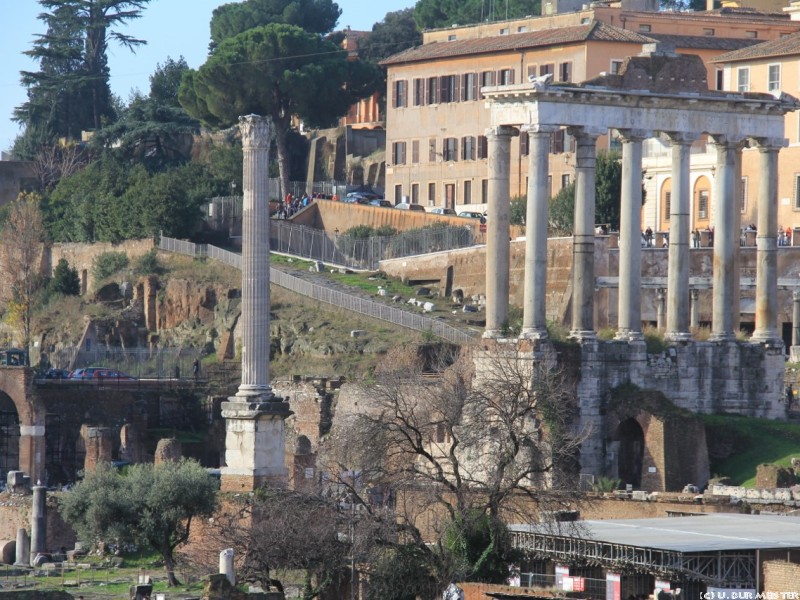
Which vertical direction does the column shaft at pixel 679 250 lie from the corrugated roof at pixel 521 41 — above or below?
below

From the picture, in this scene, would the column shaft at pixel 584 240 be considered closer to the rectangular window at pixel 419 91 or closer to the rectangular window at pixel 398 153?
the rectangular window at pixel 419 91

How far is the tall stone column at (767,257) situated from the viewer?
6059 centimetres

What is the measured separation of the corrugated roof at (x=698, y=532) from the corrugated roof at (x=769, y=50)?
31118 millimetres

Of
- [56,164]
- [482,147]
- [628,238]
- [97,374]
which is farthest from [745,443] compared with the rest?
[56,164]

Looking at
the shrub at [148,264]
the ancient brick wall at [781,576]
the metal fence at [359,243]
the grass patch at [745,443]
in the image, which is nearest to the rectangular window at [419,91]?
the metal fence at [359,243]

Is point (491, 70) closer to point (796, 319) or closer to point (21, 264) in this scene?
point (21, 264)

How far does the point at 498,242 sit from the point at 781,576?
19.2 m

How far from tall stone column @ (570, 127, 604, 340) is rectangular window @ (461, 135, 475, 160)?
96.7ft

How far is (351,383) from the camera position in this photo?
66.4 metres

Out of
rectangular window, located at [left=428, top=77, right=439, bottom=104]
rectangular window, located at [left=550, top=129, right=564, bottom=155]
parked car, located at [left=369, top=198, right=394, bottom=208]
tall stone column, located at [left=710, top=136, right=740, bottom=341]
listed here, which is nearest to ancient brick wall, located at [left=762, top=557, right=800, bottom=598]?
tall stone column, located at [left=710, top=136, right=740, bottom=341]

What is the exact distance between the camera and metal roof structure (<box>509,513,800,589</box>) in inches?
1619

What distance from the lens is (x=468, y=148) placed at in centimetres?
8838

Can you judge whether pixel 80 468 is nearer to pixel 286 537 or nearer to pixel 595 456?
pixel 595 456

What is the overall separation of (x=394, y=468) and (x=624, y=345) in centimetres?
1331
